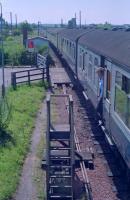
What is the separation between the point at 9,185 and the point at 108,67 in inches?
149

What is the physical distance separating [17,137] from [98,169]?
3.16 metres

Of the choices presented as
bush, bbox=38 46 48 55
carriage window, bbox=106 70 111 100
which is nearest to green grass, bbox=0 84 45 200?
carriage window, bbox=106 70 111 100

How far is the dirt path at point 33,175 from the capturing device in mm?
8562

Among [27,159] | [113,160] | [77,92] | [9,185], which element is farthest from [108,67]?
[77,92]

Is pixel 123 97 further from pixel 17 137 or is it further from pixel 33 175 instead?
pixel 17 137

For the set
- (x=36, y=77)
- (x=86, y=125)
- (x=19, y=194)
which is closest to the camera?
(x=19, y=194)

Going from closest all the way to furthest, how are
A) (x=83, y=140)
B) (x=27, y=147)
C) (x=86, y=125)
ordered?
(x=27, y=147) < (x=83, y=140) < (x=86, y=125)

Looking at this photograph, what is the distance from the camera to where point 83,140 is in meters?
12.3

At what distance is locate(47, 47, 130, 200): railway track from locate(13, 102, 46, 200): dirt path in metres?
0.95

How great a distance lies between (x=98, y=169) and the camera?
32.6 feet

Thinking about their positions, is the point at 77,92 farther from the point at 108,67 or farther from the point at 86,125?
the point at 108,67

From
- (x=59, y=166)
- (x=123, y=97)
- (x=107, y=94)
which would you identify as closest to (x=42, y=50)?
(x=107, y=94)

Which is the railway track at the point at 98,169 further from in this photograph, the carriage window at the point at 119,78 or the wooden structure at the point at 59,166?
the carriage window at the point at 119,78

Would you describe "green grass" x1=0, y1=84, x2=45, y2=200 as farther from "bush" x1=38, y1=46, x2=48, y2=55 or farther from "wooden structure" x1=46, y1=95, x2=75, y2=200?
"bush" x1=38, y1=46, x2=48, y2=55
